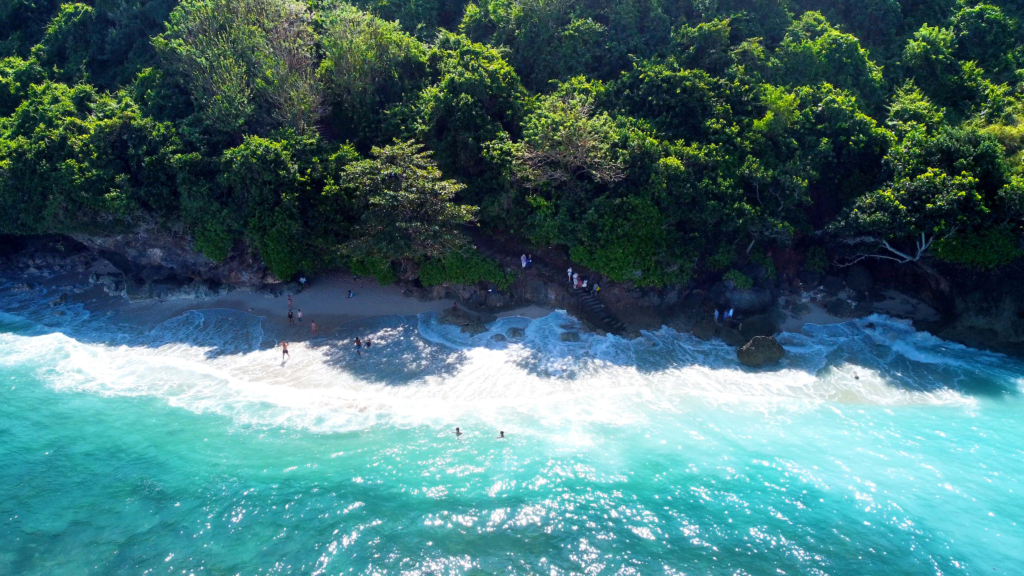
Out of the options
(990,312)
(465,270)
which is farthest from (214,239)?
(990,312)

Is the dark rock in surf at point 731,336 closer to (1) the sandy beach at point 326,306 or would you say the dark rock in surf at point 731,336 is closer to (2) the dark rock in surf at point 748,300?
(2) the dark rock in surf at point 748,300

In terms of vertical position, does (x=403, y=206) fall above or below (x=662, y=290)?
above

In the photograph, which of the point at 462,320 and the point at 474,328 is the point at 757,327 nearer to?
the point at 474,328

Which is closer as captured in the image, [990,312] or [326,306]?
[990,312]

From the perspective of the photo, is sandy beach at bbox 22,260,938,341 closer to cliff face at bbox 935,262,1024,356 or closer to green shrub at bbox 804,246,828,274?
green shrub at bbox 804,246,828,274

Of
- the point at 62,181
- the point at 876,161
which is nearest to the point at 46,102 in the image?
the point at 62,181

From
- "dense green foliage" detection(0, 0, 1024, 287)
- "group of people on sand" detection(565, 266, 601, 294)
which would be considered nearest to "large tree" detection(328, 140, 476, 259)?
"dense green foliage" detection(0, 0, 1024, 287)
